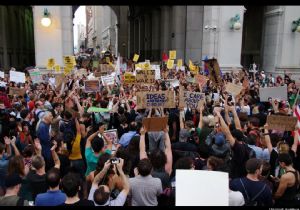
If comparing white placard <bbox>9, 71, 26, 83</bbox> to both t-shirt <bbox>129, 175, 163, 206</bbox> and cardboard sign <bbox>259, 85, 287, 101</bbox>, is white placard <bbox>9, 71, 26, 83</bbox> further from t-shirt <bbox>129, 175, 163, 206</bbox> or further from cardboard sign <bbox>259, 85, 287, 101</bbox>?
t-shirt <bbox>129, 175, 163, 206</bbox>

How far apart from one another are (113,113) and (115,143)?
77.1 inches

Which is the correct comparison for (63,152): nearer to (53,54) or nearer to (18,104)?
(18,104)

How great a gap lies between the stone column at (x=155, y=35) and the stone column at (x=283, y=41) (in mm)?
14038

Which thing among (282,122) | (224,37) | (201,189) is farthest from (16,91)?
(224,37)

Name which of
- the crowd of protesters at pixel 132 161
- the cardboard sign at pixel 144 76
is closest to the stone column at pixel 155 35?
the cardboard sign at pixel 144 76

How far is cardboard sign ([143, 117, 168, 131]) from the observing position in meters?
5.58

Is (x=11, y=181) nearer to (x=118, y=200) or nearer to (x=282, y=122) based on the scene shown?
(x=118, y=200)

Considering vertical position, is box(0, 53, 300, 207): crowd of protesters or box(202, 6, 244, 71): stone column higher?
box(202, 6, 244, 71): stone column

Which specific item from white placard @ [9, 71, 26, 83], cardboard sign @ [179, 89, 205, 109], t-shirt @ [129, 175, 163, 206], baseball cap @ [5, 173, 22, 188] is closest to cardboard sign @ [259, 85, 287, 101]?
cardboard sign @ [179, 89, 205, 109]

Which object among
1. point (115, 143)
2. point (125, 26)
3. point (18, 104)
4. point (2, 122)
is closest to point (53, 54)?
point (18, 104)

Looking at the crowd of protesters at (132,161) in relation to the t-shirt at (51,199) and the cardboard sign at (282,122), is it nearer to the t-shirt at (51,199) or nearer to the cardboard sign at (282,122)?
the t-shirt at (51,199)

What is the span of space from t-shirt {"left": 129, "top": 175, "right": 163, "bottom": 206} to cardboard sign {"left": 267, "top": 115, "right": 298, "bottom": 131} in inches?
115

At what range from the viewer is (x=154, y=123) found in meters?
5.64

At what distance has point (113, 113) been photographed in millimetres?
8141
